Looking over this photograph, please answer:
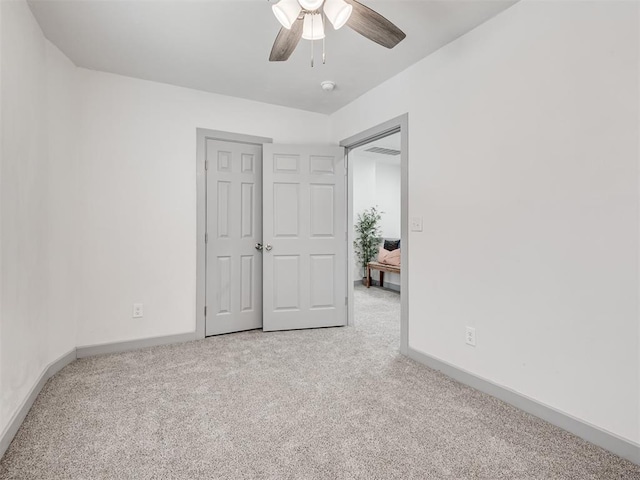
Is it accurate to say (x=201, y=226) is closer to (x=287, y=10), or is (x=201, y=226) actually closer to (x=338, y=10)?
(x=287, y=10)

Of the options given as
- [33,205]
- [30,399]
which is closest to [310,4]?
[33,205]

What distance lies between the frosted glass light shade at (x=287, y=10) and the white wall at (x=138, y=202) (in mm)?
1828

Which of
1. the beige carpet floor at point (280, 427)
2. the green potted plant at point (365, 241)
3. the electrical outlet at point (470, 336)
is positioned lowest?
the beige carpet floor at point (280, 427)

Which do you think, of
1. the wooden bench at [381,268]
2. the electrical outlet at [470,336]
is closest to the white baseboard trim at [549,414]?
the electrical outlet at [470,336]

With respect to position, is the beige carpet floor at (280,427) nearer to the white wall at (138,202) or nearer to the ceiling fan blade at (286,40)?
the white wall at (138,202)

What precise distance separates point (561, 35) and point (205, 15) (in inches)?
80.2

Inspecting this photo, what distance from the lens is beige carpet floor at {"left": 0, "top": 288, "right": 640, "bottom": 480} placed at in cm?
143

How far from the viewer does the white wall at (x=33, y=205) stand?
165 centimetres

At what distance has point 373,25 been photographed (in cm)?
163

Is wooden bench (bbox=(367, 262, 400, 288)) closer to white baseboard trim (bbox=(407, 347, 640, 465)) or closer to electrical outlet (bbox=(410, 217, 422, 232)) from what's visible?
electrical outlet (bbox=(410, 217, 422, 232))

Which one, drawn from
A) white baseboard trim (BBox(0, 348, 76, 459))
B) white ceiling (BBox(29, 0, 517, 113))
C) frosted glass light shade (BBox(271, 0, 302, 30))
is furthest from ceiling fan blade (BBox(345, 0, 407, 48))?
white baseboard trim (BBox(0, 348, 76, 459))

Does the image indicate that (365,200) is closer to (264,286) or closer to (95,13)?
(264,286)

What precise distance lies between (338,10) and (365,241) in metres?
4.86

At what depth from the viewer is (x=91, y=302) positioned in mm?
2715
